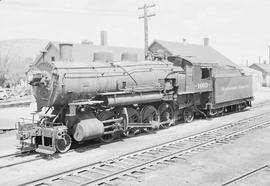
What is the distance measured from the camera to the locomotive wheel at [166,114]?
1533cm

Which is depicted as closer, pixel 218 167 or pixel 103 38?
pixel 218 167

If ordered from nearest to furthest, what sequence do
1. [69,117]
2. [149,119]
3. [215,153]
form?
[215,153] → [69,117] → [149,119]

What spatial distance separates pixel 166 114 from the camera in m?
15.8

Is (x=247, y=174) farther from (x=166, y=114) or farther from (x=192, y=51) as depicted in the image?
(x=192, y=51)

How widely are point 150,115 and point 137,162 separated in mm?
4837

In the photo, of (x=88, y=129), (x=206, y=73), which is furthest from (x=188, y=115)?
(x=88, y=129)

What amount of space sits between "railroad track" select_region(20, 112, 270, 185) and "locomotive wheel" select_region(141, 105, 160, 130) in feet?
5.84

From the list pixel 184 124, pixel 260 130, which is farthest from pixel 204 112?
pixel 260 130

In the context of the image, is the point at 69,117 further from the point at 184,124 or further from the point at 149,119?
the point at 184,124

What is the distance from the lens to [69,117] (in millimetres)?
11641

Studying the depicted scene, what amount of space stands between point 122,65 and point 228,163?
584cm

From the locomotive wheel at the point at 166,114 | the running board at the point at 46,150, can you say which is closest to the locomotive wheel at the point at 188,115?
the locomotive wheel at the point at 166,114

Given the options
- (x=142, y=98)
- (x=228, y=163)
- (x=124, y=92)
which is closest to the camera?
(x=228, y=163)

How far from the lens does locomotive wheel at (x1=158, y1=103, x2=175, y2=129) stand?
15.3 m
